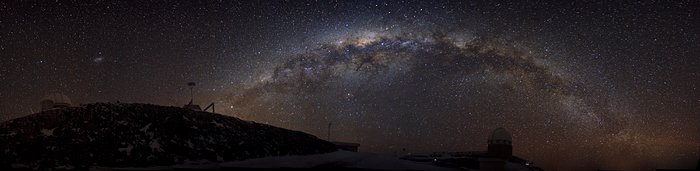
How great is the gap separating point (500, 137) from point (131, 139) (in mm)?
18091

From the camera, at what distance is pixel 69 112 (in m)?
26.2

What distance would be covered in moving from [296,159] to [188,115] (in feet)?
28.0

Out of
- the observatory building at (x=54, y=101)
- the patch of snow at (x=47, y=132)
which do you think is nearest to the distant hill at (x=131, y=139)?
the patch of snow at (x=47, y=132)

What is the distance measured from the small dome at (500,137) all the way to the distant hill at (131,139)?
908 cm

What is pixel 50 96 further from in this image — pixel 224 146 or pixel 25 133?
pixel 224 146

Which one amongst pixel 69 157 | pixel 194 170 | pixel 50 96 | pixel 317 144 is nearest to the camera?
pixel 194 170

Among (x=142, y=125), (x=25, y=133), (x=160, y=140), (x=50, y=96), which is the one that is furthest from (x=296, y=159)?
(x=50, y=96)

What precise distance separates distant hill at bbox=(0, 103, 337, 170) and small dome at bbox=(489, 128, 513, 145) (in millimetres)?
9081

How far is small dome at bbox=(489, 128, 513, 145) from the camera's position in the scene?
97.4ft

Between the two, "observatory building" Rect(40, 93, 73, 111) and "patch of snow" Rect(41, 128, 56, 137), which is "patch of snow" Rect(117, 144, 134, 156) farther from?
"observatory building" Rect(40, 93, 73, 111)

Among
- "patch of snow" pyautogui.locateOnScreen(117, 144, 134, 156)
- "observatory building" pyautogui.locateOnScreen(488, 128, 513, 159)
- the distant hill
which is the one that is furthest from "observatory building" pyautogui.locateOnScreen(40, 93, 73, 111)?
"observatory building" pyautogui.locateOnScreen(488, 128, 513, 159)

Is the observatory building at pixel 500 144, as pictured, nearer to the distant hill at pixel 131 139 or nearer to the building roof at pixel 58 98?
the distant hill at pixel 131 139

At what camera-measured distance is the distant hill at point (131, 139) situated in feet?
72.4

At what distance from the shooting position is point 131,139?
80.0 ft
